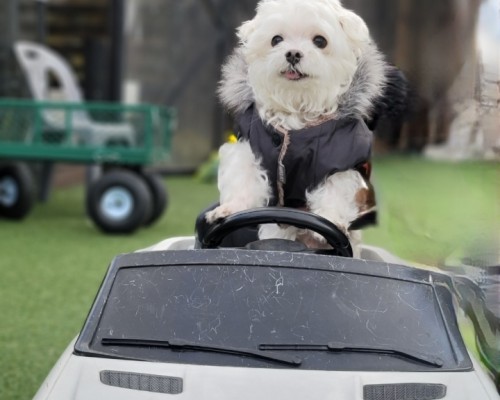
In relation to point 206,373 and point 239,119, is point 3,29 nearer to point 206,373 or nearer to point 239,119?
point 239,119

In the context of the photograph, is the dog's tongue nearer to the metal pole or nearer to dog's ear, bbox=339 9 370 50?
dog's ear, bbox=339 9 370 50

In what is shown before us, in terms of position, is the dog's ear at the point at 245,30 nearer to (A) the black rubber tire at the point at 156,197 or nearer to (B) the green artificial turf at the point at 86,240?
(B) the green artificial turf at the point at 86,240

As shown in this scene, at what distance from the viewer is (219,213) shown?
284cm

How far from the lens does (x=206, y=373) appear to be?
212 cm

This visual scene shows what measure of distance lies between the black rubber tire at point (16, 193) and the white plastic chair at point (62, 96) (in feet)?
1.58

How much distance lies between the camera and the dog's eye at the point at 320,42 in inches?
114

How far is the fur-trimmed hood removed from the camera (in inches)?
118

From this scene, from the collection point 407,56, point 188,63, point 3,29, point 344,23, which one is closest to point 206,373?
point 344,23

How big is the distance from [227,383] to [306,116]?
3.80 feet

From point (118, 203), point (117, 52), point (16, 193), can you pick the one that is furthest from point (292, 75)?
point (117, 52)

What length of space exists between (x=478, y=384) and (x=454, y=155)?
0.80 metres

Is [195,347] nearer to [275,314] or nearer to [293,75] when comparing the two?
[275,314]

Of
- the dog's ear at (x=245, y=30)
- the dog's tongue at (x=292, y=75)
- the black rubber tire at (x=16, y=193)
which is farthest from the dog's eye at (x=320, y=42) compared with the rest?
the black rubber tire at (x=16, y=193)

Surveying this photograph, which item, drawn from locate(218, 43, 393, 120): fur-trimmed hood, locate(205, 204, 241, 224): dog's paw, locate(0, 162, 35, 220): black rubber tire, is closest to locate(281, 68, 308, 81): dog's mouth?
locate(218, 43, 393, 120): fur-trimmed hood
